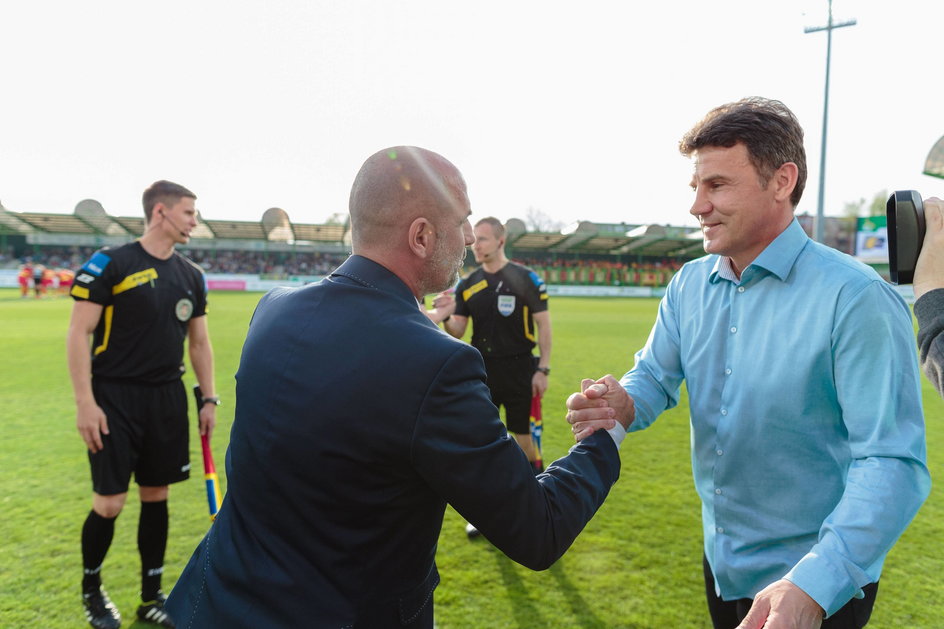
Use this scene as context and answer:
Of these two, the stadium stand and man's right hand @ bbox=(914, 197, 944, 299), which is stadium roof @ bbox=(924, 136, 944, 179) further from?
man's right hand @ bbox=(914, 197, 944, 299)

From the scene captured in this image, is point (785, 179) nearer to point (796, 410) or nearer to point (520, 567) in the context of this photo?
point (796, 410)

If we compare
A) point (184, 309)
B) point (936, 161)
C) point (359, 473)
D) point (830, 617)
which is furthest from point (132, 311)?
point (936, 161)

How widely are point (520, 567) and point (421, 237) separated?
328 centimetres

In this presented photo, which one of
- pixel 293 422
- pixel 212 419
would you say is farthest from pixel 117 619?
pixel 293 422

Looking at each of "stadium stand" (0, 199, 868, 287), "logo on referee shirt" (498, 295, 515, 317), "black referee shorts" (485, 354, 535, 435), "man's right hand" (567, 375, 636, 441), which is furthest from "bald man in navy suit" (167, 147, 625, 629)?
"stadium stand" (0, 199, 868, 287)

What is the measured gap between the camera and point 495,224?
5.97 metres

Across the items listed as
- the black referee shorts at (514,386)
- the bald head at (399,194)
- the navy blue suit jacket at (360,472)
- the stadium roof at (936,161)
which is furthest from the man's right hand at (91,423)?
the stadium roof at (936,161)

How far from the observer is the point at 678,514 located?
504 cm

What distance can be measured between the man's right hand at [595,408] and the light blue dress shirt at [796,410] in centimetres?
18

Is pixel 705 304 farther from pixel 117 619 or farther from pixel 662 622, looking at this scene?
pixel 117 619

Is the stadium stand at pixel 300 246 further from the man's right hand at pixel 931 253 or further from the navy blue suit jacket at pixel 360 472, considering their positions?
the man's right hand at pixel 931 253

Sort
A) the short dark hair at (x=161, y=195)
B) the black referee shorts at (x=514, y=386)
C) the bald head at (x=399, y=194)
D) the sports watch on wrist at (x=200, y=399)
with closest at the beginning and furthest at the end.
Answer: the bald head at (x=399, y=194) < the short dark hair at (x=161, y=195) < the sports watch on wrist at (x=200, y=399) < the black referee shorts at (x=514, y=386)

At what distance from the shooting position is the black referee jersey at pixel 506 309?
5984 mm

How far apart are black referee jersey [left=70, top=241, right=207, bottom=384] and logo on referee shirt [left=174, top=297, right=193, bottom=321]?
25 millimetres
